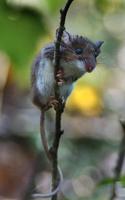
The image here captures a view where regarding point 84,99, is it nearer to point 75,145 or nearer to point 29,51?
point 75,145

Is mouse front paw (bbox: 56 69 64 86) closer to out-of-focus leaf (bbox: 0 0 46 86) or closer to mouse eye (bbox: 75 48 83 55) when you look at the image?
mouse eye (bbox: 75 48 83 55)

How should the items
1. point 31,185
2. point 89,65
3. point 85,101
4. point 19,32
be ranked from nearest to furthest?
point 89,65, point 19,32, point 31,185, point 85,101

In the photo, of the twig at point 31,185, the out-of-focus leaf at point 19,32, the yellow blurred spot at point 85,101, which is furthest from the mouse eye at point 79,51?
the yellow blurred spot at point 85,101

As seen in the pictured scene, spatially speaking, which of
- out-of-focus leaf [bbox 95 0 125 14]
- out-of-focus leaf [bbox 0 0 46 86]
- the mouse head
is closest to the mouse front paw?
the mouse head

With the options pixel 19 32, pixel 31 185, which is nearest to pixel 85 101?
pixel 31 185

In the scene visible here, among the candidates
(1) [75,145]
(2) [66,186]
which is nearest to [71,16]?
(1) [75,145]

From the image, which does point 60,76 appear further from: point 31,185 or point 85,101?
point 85,101

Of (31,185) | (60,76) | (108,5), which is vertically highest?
(108,5)
